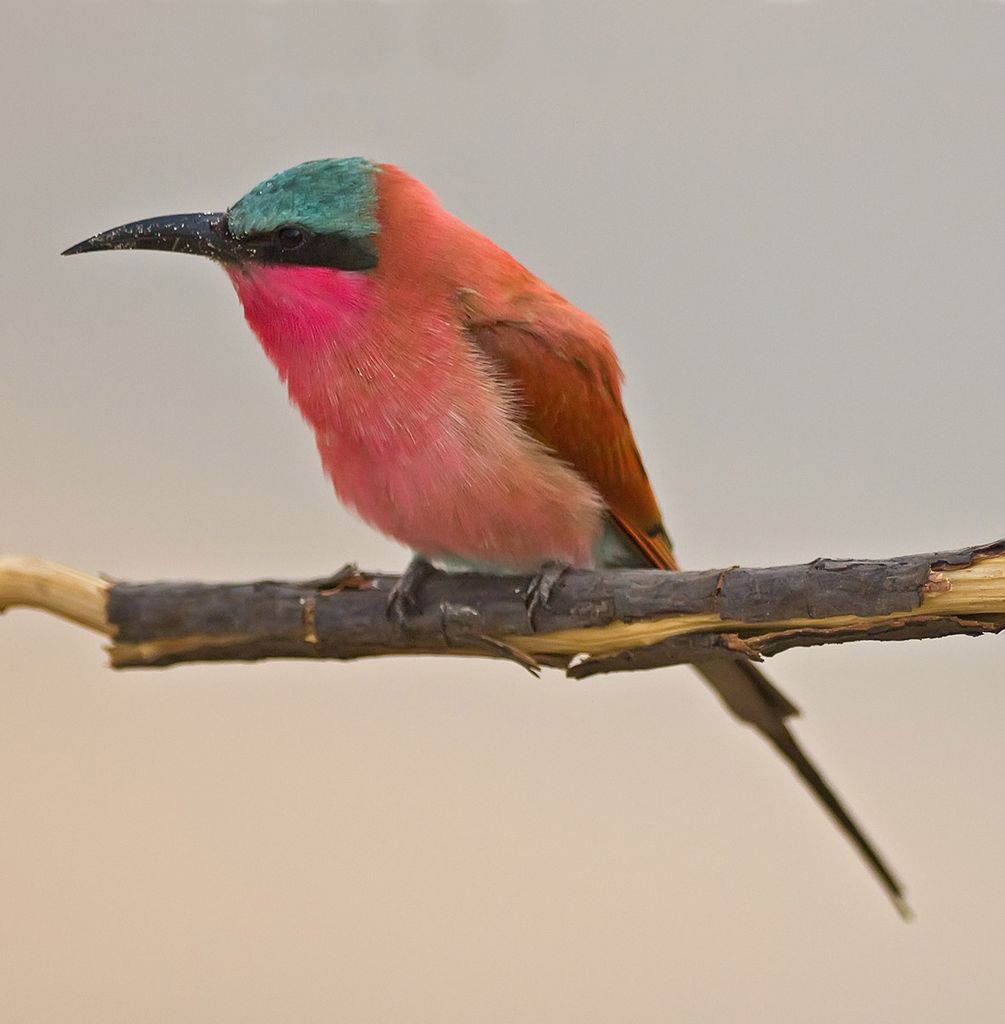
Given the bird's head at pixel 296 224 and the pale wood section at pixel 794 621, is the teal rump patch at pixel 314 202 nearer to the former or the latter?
the bird's head at pixel 296 224

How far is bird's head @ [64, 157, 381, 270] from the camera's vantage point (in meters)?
1.40

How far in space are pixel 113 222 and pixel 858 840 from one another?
122 cm

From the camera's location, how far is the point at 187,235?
56.5 inches

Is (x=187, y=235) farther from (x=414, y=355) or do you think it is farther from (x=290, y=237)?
(x=414, y=355)

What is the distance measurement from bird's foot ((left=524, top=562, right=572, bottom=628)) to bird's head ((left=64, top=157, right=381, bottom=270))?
382 mm

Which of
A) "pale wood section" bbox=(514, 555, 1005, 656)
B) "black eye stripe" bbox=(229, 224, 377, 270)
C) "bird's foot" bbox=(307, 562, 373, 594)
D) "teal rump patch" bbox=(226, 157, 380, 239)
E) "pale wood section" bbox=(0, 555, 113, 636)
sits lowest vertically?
"pale wood section" bbox=(514, 555, 1005, 656)

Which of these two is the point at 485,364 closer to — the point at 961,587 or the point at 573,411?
the point at 573,411

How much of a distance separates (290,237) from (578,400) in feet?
1.20

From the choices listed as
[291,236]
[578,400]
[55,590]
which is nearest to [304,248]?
[291,236]

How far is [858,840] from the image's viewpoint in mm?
1654

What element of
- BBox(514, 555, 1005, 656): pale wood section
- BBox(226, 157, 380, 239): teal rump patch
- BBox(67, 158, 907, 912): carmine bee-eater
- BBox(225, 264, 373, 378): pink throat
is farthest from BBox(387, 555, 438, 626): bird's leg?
BBox(226, 157, 380, 239): teal rump patch

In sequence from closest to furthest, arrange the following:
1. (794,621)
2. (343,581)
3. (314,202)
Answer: (794,621)
(314,202)
(343,581)

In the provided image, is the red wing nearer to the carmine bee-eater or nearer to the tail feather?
the carmine bee-eater

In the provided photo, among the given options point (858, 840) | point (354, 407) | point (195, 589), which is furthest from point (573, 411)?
point (858, 840)
